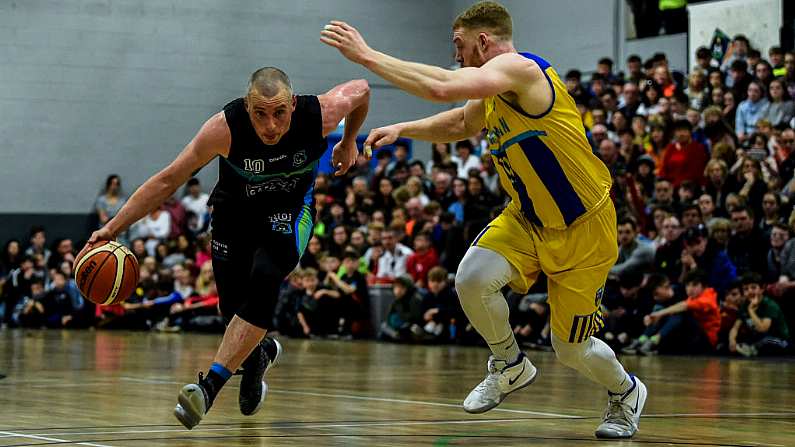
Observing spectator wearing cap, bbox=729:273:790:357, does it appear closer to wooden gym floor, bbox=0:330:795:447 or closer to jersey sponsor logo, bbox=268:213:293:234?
wooden gym floor, bbox=0:330:795:447

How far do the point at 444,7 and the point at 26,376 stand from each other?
16903mm

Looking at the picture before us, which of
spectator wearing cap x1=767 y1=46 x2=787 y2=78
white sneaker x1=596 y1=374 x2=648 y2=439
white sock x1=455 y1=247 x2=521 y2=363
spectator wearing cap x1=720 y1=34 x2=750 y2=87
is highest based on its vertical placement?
spectator wearing cap x1=720 y1=34 x2=750 y2=87

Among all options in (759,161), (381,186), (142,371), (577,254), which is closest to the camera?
(577,254)

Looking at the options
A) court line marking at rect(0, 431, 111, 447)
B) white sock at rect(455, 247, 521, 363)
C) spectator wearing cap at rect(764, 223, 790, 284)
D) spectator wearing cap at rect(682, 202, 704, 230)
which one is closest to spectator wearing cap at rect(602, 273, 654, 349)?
spectator wearing cap at rect(682, 202, 704, 230)

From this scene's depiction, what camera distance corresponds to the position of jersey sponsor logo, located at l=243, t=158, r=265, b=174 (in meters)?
6.57

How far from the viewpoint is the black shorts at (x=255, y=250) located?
650 centimetres

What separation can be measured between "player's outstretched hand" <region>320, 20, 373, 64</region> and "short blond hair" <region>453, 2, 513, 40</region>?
46.3 inches

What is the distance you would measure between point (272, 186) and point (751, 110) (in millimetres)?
10262

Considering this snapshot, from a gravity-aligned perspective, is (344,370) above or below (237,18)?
below

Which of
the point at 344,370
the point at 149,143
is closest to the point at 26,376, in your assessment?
the point at 344,370

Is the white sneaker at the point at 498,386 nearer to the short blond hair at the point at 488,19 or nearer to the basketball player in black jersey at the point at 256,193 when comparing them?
the basketball player in black jersey at the point at 256,193

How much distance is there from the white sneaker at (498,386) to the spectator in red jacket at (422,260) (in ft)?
32.7

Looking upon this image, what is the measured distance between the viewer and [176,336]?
58.2 ft

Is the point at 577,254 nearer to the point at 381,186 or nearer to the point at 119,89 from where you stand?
the point at 381,186
